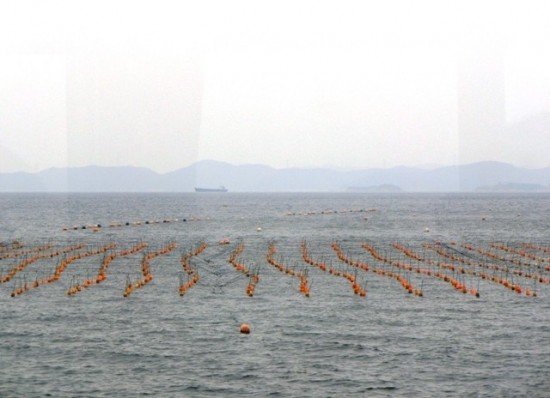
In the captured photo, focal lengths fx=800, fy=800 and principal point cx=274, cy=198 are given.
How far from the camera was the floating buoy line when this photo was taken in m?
68.9

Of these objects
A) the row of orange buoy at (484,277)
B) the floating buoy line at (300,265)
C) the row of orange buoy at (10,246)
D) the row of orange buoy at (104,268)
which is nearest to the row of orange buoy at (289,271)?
the floating buoy line at (300,265)

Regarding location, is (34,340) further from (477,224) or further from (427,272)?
(477,224)

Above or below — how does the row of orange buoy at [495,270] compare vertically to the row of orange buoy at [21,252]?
below

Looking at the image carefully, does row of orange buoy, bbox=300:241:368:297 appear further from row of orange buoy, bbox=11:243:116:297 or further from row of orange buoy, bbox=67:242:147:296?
row of orange buoy, bbox=11:243:116:297

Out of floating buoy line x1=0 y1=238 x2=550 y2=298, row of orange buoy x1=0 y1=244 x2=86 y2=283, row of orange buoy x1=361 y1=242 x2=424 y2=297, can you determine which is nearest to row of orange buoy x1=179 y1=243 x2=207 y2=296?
floating buoy line x1=0 y1=238 x2=550 y2=298

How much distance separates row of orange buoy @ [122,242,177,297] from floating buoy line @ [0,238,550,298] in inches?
4.4

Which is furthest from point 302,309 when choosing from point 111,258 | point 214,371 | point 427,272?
point 111,258

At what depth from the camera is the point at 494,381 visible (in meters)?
38.2

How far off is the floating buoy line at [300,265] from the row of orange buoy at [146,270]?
112 mm

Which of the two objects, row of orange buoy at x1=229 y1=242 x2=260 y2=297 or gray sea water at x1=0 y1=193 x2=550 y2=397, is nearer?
gray sea water at x1=0 y1=193 x2=550 y2=397

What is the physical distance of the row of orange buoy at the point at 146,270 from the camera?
2592 inches

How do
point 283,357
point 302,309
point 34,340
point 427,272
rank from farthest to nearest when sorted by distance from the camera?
point 427,272, point 302,309, point 34,340, point 283,357

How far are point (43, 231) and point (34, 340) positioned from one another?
338 feet

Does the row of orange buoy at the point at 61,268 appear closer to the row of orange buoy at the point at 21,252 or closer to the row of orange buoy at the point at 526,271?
the row of orange buoy at the point at 21,252
